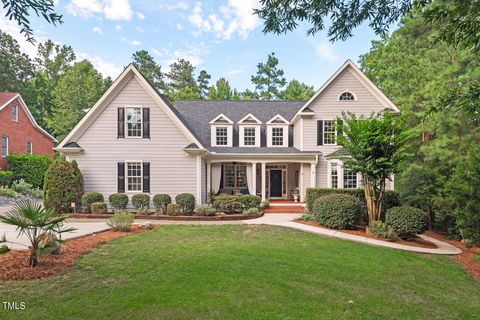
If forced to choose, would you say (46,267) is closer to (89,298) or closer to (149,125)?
(89,298)

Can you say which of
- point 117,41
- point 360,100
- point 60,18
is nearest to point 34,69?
point 117,41

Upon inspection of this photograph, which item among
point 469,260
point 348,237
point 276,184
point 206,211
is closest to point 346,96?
point 276,184

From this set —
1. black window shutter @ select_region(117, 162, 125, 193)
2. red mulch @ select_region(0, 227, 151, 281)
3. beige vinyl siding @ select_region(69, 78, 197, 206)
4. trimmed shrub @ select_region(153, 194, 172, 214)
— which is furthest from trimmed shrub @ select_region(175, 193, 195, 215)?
red mulch @ select_region(0, 227, 151, 281)

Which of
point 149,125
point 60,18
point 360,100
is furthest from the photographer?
point 360,100

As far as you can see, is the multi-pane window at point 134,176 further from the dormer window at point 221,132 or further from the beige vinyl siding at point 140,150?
the dormer window at point 221,132

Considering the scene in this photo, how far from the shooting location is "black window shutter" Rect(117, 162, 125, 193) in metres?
13.7

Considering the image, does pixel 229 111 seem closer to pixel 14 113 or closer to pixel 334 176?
pixel 334 176

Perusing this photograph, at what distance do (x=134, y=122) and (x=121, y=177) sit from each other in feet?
9.63

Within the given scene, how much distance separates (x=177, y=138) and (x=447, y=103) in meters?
11.8

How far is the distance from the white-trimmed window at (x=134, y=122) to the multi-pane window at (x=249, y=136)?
694cm

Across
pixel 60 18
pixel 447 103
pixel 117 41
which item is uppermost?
pixel 117 41

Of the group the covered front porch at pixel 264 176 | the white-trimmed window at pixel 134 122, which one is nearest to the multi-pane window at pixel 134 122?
the white-trimmed window at pixel 134 122

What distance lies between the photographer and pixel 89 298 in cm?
425

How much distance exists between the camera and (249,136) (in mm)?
18094
